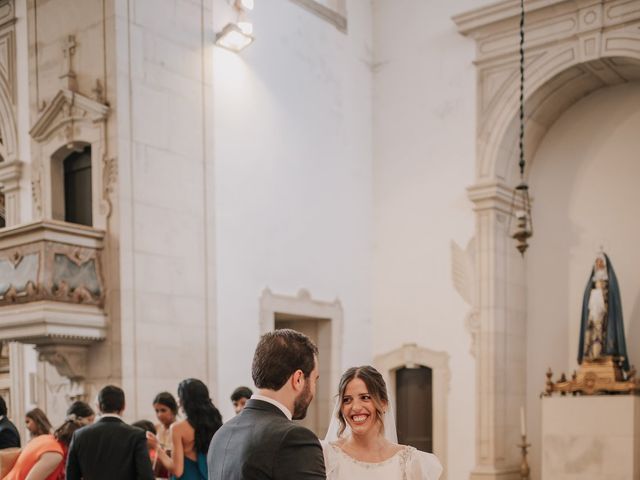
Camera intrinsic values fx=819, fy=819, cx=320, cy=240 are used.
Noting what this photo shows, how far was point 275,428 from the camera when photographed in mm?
2473

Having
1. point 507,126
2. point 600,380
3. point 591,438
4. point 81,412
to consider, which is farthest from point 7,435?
point 507,126

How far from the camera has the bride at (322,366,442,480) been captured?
11.7ft

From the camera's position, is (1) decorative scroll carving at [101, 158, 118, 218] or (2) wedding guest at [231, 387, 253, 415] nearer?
(2) wedding guest at [231, 387, 253, 415]

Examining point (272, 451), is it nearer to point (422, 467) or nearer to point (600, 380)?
point (422, 467)

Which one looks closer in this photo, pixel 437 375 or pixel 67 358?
pixel 67 358

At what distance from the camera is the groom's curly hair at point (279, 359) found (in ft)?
8.46

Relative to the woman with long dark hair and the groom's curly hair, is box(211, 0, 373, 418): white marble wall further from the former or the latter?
the groom's curly hair

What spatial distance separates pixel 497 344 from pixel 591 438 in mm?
1990

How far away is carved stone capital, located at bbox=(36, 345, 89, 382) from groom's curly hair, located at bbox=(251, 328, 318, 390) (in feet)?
21.6

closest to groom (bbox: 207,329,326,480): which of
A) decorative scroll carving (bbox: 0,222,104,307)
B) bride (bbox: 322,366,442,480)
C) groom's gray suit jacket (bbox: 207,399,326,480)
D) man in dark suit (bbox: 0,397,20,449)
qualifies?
groom's gray suit jacket (bbox: 207,399,326,480)

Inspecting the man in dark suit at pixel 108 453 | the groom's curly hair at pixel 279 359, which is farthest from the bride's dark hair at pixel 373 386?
the man in dark suit at pixel 108 453

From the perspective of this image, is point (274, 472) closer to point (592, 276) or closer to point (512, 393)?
point (592, 276)

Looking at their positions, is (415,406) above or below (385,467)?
below

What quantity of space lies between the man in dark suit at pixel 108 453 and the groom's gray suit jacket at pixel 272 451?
2232 millimetres
